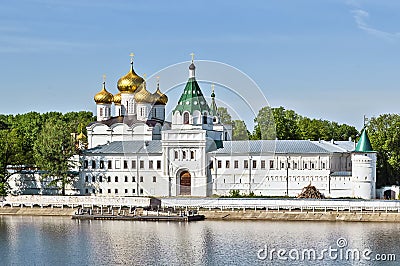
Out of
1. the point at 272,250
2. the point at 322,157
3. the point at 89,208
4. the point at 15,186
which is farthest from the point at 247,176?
the point at 272,250

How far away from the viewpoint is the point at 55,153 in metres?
60.2

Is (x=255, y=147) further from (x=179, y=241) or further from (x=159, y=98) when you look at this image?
(x=179, y=241)

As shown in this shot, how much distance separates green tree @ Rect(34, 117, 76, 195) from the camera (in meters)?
60.0

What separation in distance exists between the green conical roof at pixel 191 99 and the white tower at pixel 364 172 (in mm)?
10745

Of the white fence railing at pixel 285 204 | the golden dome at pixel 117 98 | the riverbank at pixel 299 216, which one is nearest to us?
the riverbank at pixel 299 216

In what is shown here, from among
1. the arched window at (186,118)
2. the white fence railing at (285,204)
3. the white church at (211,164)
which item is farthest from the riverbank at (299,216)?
the arched window at (186,118)

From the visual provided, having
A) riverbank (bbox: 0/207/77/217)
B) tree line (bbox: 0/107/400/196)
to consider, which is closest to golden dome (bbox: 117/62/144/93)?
tree line (bbox: 0/107/400/196)

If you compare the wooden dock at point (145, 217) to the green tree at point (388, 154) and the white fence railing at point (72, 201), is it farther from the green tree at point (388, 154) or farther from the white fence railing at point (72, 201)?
the green tree at point (388, 154)

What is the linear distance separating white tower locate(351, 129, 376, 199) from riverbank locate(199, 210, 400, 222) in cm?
578

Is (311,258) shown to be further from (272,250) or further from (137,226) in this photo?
(137,226)

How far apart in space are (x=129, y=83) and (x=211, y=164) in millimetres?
12018

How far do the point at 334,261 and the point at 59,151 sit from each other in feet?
91.2

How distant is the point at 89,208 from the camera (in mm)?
54969

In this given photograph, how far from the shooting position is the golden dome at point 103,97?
70625mm
